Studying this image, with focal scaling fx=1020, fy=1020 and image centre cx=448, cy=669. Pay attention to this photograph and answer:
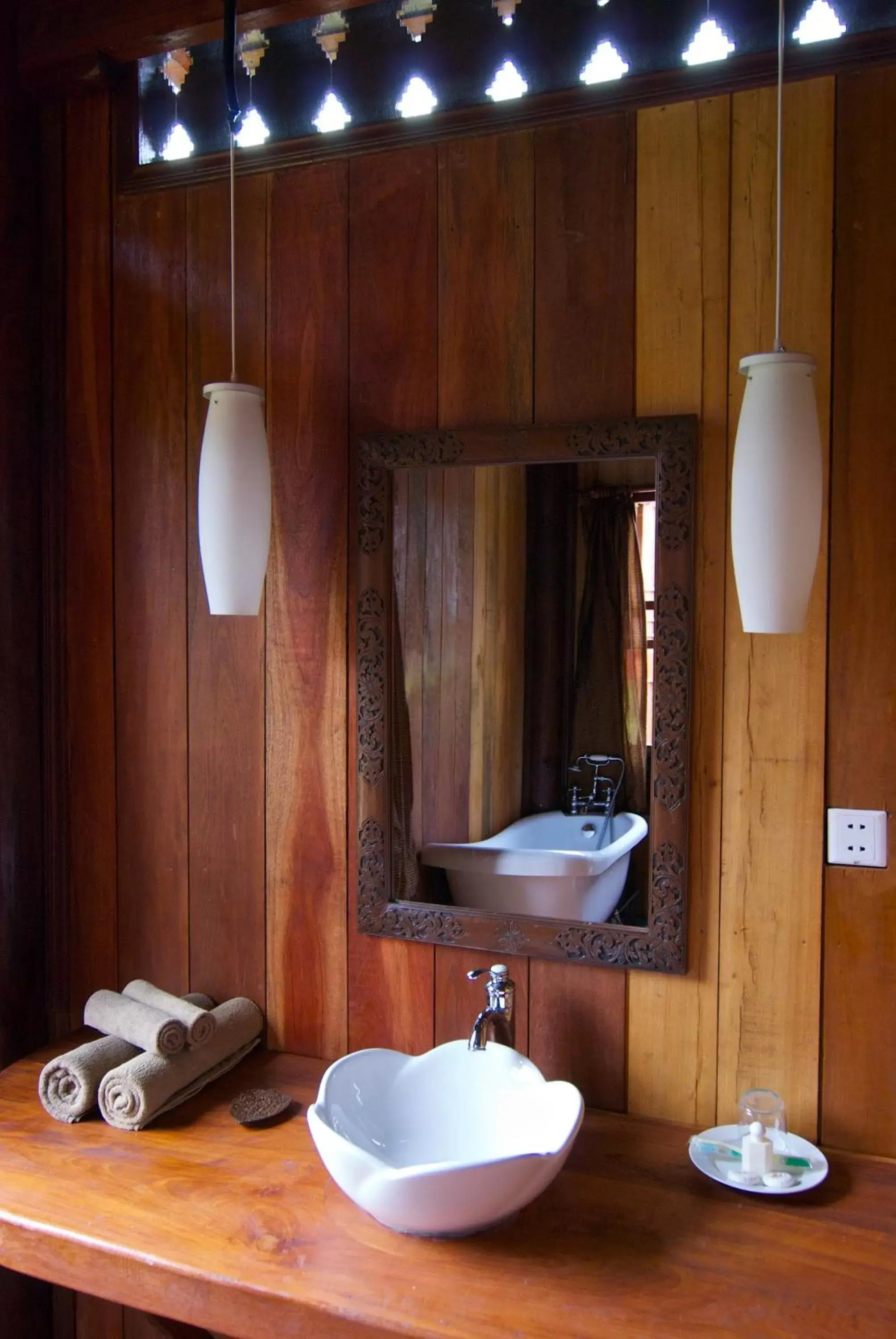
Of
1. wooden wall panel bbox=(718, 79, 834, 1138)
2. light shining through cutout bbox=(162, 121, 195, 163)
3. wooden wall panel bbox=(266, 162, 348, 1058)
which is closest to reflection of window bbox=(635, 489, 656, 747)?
wooden wall panel bbox=(718, 79, 834, 1138)

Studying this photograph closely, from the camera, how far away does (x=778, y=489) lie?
3.98ft

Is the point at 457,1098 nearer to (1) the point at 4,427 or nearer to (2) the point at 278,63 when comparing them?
(1) the point at 4,427

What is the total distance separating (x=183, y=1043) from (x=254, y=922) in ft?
0.82

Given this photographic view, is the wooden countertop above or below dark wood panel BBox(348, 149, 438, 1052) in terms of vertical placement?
below

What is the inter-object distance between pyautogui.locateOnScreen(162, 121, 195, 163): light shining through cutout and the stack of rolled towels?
1419 millimetres

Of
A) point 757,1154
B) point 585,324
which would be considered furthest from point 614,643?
point 757,1154

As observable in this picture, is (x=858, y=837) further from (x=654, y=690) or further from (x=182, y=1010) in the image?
(x=182, y=1010)

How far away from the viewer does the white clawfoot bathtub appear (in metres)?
1.47

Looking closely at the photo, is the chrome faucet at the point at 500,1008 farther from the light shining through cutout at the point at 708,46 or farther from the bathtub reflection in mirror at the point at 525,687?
the light shining through cutout at the point at 708,46

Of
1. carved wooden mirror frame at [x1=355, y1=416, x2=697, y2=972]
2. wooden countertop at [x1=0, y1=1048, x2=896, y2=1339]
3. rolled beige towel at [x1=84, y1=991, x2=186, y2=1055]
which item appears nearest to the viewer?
wooden countertop at [x1=0, y1=1048, x2=896, y2=1339]

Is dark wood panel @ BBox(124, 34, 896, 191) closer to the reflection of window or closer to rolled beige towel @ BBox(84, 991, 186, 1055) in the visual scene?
the reflection of window

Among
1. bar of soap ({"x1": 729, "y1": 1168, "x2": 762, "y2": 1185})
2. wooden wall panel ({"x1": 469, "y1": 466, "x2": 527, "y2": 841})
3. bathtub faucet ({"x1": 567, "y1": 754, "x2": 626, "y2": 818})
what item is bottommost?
bar of soap ({"x1": 729, "y1": 1168, "x2": 762, "y2": 1185})

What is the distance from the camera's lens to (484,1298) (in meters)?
1.11

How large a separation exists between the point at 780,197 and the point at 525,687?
0.74 meters
